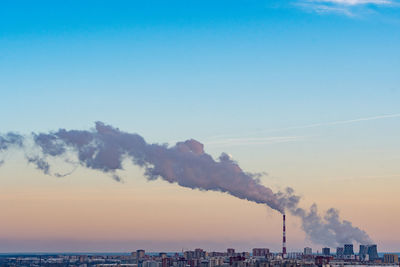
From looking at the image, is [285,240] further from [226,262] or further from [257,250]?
[257,250]

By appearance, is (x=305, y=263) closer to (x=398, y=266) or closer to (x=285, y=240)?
(x=285, y=240)

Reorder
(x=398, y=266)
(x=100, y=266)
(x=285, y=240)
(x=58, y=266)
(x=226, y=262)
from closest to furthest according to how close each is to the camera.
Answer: (x=285, y=240) < (x=226, y=262) < (x=398, y=266) < (x=100, y=266) < (x=58, y=266)

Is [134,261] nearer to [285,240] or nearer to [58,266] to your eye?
[58,266]

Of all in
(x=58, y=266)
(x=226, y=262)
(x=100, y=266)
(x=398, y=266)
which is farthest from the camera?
(x=58, y=266)

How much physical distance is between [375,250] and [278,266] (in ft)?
158

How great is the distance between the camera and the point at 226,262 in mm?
151500

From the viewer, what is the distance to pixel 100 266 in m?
184

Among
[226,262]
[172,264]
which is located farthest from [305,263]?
[172,264]

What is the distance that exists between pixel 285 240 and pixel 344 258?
4378cm

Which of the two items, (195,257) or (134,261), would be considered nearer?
(195,257)

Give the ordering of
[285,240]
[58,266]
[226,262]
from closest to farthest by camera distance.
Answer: [285,240], [226,262], [58,266]

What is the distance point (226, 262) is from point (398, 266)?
43731mm

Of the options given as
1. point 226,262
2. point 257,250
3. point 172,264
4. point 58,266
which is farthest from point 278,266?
point 58,266

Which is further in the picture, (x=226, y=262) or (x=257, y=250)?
(x=257, y=250)
